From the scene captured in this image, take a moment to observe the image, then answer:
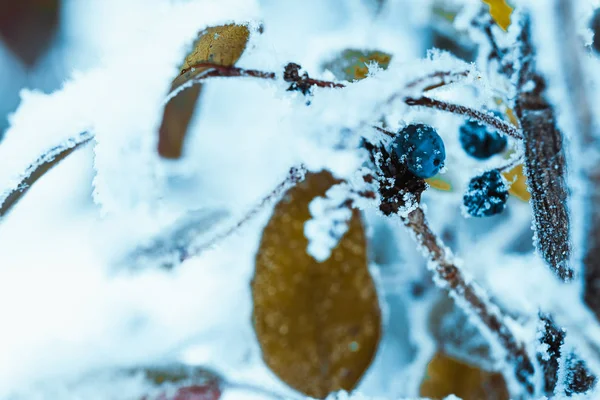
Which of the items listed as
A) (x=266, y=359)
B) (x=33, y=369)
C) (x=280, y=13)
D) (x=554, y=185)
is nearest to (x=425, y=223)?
(x=554, y=185)

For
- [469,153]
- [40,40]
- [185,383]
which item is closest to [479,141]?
[469,153]

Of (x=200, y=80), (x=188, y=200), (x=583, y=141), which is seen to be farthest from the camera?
(x=188, y=200)

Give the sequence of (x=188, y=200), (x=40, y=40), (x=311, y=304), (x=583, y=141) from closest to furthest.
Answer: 1. (x=583, y=141)
2. (x=311, y=304)
3. (x=188, y=200)
4. (x=40, y=40)

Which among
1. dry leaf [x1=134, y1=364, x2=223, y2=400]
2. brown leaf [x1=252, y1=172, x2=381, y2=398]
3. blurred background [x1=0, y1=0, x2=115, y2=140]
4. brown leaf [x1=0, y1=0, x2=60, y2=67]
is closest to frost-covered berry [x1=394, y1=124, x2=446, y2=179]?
brown leaf [x1=252, y1=172, x2=381, y2=398]

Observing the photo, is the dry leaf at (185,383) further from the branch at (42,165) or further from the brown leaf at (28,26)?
the brown leaf at (28,26)

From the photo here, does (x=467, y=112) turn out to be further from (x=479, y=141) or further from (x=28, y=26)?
(x=28, y=26)

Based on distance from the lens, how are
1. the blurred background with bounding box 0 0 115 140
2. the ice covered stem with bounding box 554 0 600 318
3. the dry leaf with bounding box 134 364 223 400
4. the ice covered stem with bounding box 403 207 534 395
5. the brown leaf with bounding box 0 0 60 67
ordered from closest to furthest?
the ice covered stem with bounding box 554 0 600 318 → the ice covered stem with bounding box 403 207 534 395 → the dry leaf with bounding box 134 364 223 400 → the blurred background with bounding box 0 0 115 140 → the brown leaf with bounding box 0 0 60 67

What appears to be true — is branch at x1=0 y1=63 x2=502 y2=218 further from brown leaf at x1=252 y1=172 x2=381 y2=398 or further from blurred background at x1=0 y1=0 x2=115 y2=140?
blurred background at x1=0 y1=0 x2=115 y2=140
